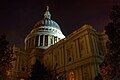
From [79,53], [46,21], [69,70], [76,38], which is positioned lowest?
[69,70]

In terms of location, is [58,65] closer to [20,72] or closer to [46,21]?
[20,72]

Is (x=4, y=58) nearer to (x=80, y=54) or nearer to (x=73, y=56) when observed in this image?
(x=80, y=54)

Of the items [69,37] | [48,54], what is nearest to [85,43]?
[69,37]

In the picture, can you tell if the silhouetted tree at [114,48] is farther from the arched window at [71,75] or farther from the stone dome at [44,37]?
the stone dome at [44,37]

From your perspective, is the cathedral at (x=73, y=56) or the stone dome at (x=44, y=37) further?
the stone dome at (x=44, y=37)

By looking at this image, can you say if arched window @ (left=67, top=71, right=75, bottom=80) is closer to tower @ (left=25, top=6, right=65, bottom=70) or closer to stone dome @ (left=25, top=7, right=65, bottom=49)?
tower @ (left=25, top=6, right=65, bottom=70)

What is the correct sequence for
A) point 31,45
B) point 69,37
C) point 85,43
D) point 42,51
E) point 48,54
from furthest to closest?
point 31,45 < point 42,51 < point 48,54 < point 69,37 < point 85,43

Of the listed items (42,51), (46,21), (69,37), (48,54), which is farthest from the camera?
(46,21)

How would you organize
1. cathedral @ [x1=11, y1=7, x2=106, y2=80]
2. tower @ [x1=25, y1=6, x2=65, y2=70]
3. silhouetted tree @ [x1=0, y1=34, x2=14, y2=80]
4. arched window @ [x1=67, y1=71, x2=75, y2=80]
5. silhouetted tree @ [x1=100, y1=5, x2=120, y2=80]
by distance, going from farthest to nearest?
tower @ [x1=25, y1=6, x2=65, y2=70]
arched window @ [x1=67, y1=71, x2=75, y2=80]
cathedral @ [x1=11, y1=7, x2=106, y2=80]
silhouetted tree @ [x1=0, y1=34, x2=14, y2=80]
silhouetted tree @ [x1=100, y1=5, x2=120, y2=80]

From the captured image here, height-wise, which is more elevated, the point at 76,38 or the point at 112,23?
the point at 76,38

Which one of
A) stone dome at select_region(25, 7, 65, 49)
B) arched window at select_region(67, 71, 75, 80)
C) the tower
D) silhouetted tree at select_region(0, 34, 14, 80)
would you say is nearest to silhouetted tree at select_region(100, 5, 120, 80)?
silhouetted tree at select_region(0, 34, 14, 80)

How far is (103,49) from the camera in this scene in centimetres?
4459

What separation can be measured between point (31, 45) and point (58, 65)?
22.0 metres

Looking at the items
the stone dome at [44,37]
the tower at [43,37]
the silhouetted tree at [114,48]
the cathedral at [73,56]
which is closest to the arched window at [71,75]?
the cathedral at [73,56]
